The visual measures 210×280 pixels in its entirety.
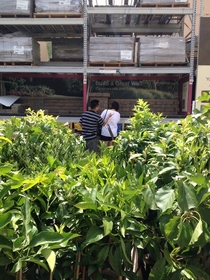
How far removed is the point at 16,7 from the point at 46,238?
8.32 m

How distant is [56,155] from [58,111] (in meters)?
7.77

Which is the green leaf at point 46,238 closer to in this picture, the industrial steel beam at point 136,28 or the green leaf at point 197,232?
the green leaf at point 197,232

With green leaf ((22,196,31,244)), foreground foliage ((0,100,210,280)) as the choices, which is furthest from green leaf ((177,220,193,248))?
green leaf ((22,196,31,244))

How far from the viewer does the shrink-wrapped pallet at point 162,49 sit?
7.98m

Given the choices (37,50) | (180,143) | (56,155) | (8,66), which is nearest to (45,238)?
(180,143)

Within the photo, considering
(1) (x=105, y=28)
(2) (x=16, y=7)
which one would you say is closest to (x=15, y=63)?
(2) (x=16, y=7)

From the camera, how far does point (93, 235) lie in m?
1.13

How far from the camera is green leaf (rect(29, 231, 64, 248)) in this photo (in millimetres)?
1015

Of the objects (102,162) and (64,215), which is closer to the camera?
(64,215)

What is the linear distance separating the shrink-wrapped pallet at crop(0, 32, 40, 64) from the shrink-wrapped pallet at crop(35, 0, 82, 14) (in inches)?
33.9

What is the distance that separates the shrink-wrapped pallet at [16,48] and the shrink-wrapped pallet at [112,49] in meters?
1.62

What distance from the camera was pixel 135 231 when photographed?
1161mm

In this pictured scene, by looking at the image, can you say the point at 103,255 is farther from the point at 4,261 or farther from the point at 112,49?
the point at 112,49

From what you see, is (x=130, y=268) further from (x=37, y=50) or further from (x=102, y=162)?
(x=37, y=50)
